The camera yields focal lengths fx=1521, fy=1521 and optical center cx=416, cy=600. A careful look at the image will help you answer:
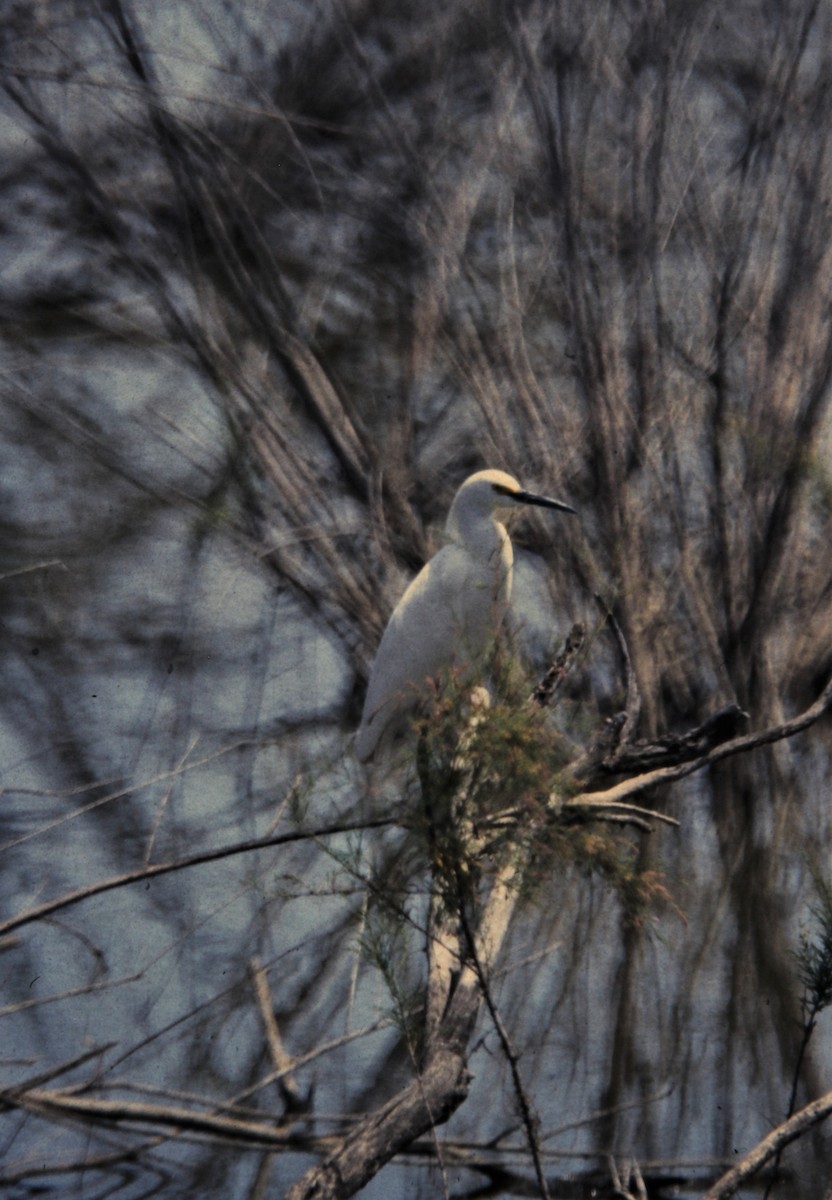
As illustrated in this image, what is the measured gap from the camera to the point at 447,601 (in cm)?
162

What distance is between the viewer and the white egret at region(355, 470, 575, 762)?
164 centimetres

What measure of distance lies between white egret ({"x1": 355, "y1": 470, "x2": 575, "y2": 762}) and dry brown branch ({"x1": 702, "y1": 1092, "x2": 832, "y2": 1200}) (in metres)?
0.60

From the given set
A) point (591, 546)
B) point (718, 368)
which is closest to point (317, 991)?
point (591, 546)

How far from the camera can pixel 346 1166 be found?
117 centimetres

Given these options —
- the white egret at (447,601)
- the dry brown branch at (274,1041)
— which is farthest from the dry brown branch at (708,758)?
the dry brown branch at (274,1041)

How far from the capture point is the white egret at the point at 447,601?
164 centimetres

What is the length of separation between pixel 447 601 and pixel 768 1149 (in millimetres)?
657

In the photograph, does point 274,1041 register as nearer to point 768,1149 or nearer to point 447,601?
point 447,601

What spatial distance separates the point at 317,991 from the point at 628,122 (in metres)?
1.41

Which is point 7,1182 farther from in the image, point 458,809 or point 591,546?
point 591,546

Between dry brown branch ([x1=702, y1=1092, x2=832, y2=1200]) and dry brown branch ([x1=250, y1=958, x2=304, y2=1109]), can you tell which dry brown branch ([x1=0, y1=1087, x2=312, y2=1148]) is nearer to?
dry brown branch ([x1=250, y1=958, x2=304, y2=1109])

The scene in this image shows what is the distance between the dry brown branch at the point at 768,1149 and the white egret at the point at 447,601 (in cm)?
60

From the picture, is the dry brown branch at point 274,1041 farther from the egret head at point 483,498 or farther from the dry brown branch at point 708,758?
the egret head at point 483,498

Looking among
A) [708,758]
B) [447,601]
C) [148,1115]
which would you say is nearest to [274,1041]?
[148,1115]
